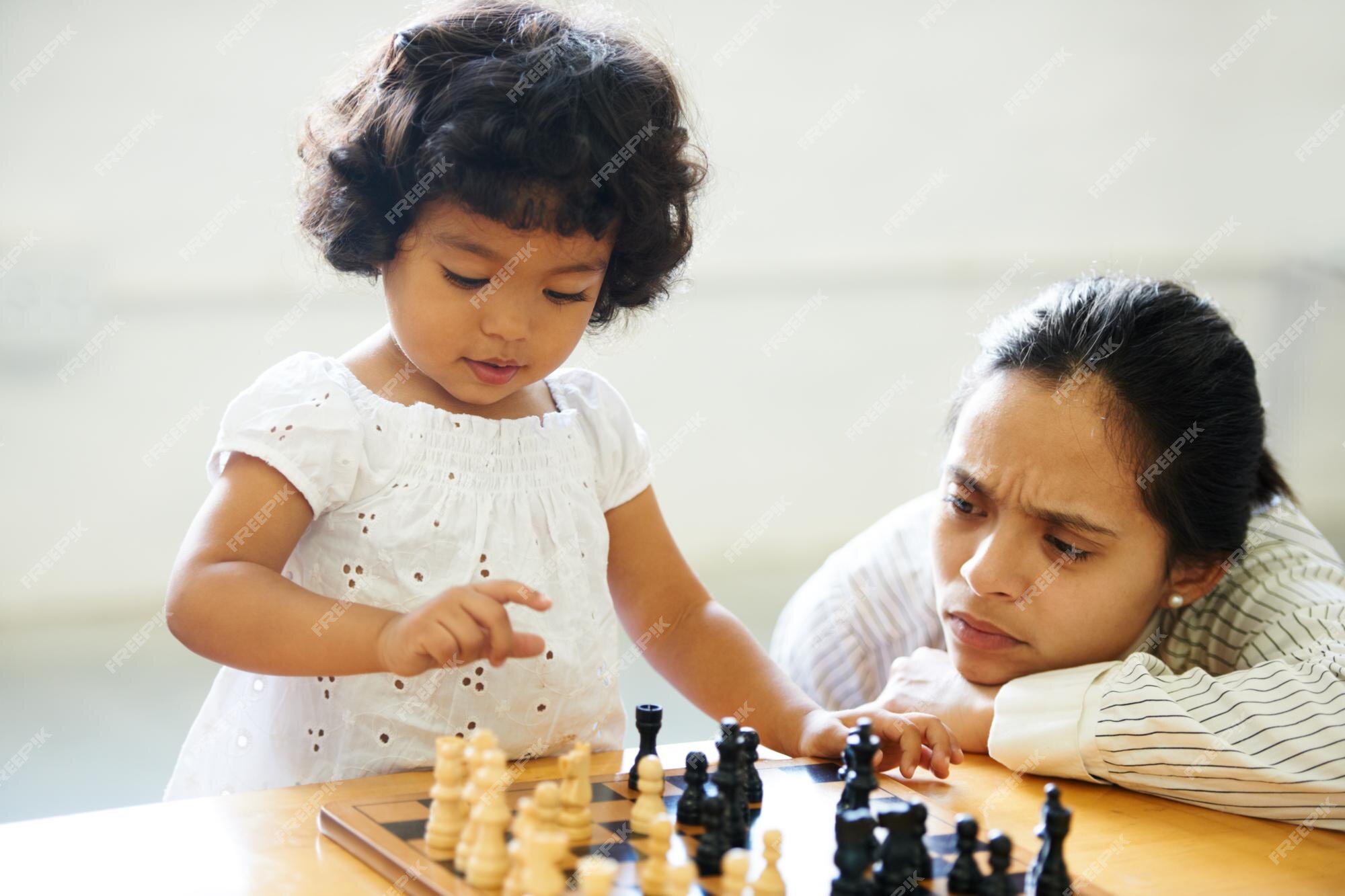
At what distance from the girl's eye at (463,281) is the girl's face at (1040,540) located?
0.56 m

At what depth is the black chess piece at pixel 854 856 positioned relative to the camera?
829 mm

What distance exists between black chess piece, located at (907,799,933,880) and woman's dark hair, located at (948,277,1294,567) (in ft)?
1.95

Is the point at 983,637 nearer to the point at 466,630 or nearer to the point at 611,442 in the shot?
the point at 611,442

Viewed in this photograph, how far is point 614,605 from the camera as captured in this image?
147 centimetres

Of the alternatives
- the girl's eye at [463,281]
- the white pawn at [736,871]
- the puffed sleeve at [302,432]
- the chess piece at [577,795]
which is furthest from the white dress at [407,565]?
the white pawn at [736,871]

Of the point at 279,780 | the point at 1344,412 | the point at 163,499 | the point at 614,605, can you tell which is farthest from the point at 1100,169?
the point at 279,780

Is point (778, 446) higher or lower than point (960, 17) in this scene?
lower

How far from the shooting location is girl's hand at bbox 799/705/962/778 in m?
1.20

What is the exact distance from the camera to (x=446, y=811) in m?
0.92

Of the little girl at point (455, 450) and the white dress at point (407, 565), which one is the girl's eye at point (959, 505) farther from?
the white dress at point (407, 565)

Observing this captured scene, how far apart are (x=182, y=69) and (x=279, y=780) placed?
282cm

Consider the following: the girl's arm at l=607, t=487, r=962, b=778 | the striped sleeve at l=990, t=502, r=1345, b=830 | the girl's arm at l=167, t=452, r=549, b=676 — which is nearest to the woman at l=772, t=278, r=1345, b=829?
the striped sleeve at l=990, t=502, r=1345, b=830

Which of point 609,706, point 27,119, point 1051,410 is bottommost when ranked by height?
point 609,706

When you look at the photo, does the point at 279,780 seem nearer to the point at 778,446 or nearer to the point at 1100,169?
the point at 778,446
